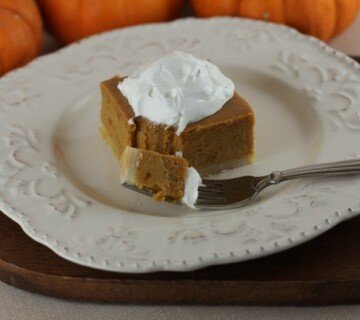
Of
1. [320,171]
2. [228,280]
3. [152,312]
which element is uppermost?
[320,171]

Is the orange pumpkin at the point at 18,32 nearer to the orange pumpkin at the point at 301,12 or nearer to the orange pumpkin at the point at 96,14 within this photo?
the orange pumpkin at the point at 96,14

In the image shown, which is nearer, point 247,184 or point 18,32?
point 247,184

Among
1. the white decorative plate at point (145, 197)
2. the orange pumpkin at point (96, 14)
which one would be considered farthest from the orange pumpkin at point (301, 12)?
the orange pumpkin at point (96, 14)

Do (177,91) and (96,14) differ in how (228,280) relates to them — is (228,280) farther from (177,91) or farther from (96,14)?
(96,14)

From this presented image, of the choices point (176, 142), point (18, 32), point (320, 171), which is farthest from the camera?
point (18, 32)

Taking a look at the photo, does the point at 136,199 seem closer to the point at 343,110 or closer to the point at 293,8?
the point at 343,110

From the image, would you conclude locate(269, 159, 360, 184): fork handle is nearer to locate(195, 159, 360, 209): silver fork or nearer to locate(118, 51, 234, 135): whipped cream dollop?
locate(195, 159, 360, 209): silver fork

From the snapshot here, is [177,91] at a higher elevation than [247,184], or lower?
higher

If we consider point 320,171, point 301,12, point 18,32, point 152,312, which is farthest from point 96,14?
point 152,312
